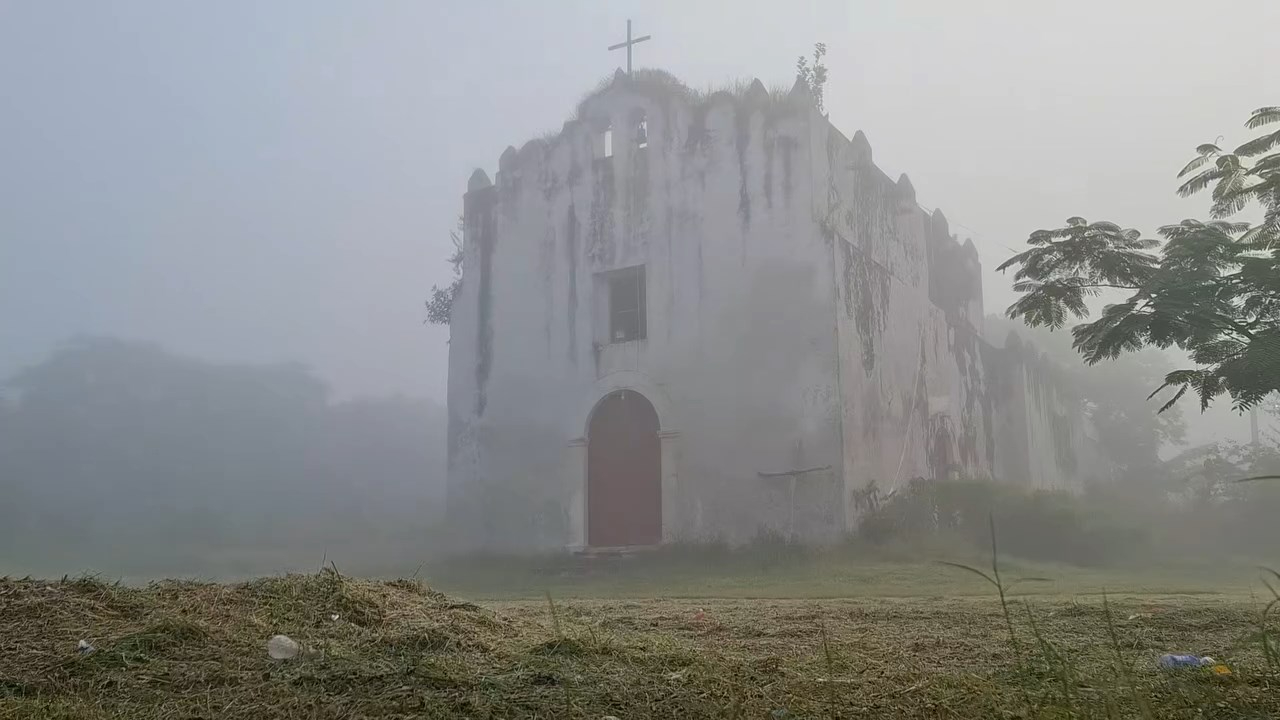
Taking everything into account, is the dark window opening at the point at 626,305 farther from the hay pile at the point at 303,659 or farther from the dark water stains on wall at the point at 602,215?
the hay pile at the point at 303,659

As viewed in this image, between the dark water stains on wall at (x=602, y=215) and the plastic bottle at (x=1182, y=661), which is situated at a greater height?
the dark water stains on wall at (x=602, y=215)

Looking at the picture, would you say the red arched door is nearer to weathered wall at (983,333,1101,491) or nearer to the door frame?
the door frame

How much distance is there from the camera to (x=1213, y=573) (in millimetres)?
9992

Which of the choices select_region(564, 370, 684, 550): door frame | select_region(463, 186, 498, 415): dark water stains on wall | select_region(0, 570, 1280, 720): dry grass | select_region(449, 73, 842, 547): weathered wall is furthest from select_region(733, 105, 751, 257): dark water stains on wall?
select_region(0, 570, 1280, 720): dry grass

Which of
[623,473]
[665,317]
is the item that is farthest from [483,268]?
[623,473]

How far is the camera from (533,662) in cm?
281

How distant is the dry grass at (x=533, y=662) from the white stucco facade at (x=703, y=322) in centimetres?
783

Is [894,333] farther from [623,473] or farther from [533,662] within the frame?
[533,662]

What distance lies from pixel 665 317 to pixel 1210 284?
7822mm

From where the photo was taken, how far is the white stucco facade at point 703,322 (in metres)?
12.2

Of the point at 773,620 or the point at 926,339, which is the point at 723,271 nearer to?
the point at 926,339

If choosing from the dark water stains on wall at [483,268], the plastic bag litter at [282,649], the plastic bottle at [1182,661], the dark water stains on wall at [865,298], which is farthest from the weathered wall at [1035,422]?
the plastic bag litter at [282,649]

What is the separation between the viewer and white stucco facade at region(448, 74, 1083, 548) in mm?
12195

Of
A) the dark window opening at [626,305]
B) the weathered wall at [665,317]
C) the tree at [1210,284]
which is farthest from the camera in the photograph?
the dark window opening at [626,305]
